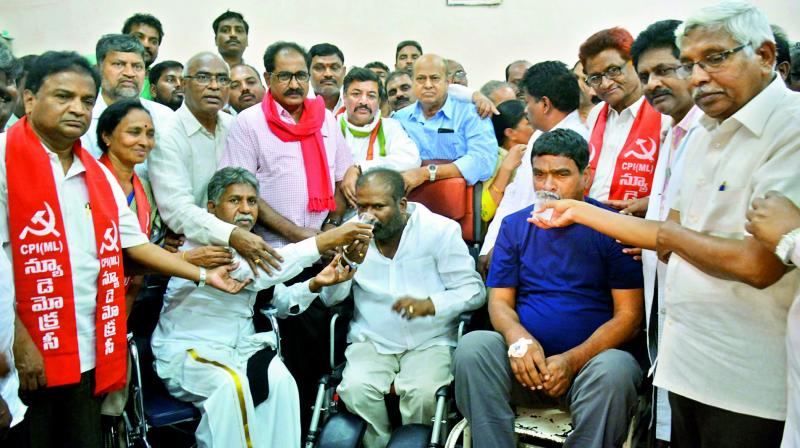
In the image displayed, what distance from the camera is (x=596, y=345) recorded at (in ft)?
9.65

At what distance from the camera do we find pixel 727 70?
1997mm

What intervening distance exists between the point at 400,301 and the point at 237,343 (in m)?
0.80

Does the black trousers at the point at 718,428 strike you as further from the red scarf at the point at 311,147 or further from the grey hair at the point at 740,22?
the red scarf at the point at 311,147

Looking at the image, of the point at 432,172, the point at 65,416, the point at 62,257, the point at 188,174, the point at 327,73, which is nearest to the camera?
the point at 62,257

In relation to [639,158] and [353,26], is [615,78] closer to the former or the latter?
[639,158]

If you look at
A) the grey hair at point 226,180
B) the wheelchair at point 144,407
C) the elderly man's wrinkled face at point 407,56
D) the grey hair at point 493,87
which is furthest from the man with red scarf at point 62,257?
the elderly man's wrinkled face at point 407,56

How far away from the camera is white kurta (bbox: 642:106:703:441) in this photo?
8.84ft

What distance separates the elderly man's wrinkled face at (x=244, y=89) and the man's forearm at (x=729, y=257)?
3316mm

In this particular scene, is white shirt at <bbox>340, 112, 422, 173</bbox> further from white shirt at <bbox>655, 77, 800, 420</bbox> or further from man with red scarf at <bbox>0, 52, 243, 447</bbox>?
white shirt at <bbox>655, 77, 800, 420</bbox>

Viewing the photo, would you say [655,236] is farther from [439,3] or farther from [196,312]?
[439,3]

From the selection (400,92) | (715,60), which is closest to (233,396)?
(715,60)

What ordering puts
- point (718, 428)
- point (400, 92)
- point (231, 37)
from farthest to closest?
point (231, 37), point (400, 92), point (718, 428)

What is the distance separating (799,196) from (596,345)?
127 cm

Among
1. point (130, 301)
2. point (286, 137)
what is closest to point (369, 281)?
point (286, 137)
